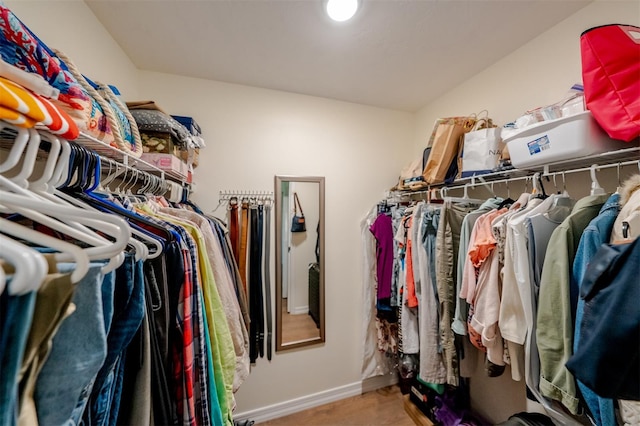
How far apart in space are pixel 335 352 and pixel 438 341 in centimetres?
90

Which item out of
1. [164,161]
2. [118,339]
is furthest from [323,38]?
[118,339]

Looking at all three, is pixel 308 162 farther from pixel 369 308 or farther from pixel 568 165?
pixel 568 165

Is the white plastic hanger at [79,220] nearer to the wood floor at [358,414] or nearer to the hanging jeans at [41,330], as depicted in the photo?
the hanging jeans at [41,330]

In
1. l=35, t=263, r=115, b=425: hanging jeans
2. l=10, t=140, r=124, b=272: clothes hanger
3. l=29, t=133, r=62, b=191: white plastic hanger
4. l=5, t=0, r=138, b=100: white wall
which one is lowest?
l=35, t=263, r=115, b=425: hanging jeans

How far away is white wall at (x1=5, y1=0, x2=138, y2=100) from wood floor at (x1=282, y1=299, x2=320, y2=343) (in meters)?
1.72

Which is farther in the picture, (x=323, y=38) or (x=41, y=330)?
(x=323, y=38)

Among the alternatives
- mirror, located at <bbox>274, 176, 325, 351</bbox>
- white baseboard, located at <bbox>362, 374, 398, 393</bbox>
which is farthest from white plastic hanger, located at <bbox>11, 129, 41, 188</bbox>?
white baseboard, located at <bbox>362, 374, 398, 393</bbox>

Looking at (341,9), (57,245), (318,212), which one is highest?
(341,9)

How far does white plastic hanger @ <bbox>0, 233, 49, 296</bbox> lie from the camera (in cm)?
28

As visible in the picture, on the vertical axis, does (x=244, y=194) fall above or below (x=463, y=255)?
above

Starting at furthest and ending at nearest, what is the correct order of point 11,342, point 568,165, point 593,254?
point 568,165
point 593,254
point 11,342

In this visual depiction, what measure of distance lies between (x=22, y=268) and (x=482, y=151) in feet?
5.40

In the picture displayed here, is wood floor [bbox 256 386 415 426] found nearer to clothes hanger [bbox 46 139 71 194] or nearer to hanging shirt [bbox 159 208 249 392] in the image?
hanging shirt [bbox 159 208 249 392]

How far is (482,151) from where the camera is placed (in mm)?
1303
